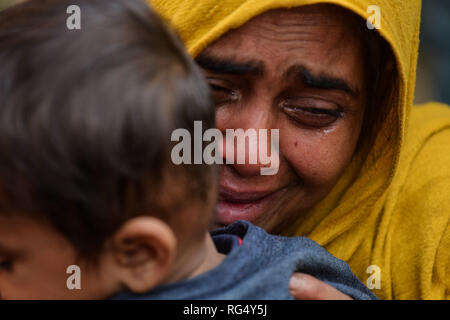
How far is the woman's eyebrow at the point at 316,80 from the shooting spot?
1371 millimetres

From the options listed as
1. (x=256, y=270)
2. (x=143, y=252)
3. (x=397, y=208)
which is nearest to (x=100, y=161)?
(x=143, y=252)

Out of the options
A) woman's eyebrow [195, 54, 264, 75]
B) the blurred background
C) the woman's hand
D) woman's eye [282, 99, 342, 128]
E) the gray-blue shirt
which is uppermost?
the blurred background

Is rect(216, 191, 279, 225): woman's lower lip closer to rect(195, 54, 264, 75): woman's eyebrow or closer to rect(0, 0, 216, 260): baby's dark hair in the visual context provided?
rect(195, 54, 264, 75): woman's eyebrow

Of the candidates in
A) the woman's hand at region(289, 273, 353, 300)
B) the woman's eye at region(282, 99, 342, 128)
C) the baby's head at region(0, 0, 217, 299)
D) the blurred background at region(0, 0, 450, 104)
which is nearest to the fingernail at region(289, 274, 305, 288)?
the woman's hand at region(289, 273, 353, 300)

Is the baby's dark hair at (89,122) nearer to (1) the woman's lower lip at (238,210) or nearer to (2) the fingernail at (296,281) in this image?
(2) the fingernail at (296,281)

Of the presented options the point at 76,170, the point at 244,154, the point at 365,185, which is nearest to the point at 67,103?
the point at 76,170

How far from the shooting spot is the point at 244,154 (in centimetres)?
141

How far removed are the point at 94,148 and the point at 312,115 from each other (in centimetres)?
73

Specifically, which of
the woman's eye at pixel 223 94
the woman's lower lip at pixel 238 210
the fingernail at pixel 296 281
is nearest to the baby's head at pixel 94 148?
the fingernail at pixel 296 281

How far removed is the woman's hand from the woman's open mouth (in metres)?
0.32

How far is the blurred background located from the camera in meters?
2.96

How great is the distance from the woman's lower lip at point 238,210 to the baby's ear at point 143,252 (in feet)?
1.70
